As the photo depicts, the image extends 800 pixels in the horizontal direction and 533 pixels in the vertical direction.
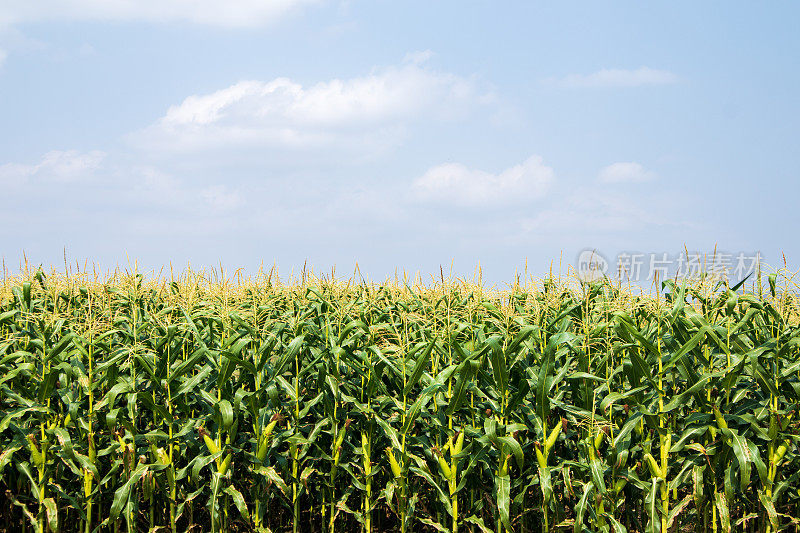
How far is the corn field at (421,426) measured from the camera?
546cm

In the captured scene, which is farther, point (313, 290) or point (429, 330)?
point (313, 290)

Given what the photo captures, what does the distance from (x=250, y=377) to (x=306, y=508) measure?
1512mm

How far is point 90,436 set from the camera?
587cm

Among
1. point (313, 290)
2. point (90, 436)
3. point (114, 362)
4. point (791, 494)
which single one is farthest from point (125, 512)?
point (791, 494)

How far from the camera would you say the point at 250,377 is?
5992 mm

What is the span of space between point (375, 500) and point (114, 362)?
107 inches

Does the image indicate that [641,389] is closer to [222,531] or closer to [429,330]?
[429,330]

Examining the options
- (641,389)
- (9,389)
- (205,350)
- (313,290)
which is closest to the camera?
(641,389)

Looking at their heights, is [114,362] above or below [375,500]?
above

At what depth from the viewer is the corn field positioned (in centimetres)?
546

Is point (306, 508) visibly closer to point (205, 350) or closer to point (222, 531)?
point (222, 531)

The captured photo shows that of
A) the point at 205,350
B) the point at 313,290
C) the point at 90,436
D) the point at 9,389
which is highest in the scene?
the point at 313,290

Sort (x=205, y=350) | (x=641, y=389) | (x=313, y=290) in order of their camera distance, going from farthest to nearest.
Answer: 1. (x=313, y=290)
2. (x=205, y=350)
3. (x=641, y=389)

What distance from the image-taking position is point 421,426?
6.10 m
